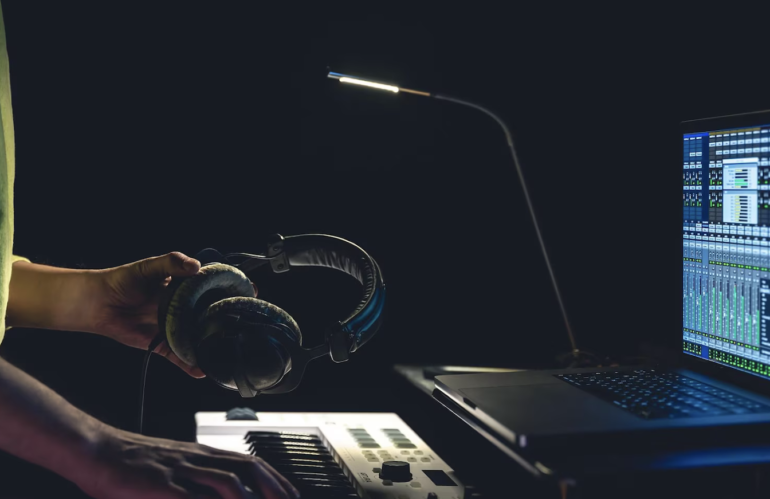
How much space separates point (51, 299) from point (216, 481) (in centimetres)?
74

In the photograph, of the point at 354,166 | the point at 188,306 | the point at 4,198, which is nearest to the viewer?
the point at 4,198

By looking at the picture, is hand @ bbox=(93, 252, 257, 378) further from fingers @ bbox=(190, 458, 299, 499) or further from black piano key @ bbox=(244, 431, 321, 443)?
fingers @ bbox=(190, 458, 299, 499)

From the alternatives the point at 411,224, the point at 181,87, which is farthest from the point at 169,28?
the point at 411,224

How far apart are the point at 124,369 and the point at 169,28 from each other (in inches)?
35.9

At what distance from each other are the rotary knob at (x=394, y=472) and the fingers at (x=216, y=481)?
29 centimetres

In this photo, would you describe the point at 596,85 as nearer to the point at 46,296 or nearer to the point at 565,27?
the point at 565,27

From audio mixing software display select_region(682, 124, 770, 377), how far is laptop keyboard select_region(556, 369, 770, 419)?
0.08 metres

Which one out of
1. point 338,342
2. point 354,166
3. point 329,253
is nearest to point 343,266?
point 329,253

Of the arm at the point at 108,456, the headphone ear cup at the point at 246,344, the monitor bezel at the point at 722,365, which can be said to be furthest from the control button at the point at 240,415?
the monitor bezel at the point at 722,365

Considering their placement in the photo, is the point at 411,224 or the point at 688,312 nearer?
the point at 688,312

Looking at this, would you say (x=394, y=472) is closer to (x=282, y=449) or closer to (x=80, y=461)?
(x=282, y=449)

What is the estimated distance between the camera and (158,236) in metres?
1.96

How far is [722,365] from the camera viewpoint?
1159 mm

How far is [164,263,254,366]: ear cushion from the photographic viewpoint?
42.5 inches
